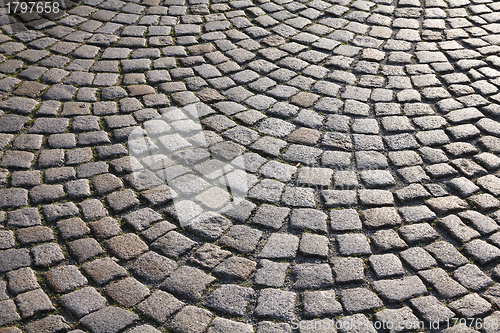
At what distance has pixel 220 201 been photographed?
11.4 feet

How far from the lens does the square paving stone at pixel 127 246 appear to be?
10.2ft

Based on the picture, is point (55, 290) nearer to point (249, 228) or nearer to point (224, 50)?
point (249, 228)

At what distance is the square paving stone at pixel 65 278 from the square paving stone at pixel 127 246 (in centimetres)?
25

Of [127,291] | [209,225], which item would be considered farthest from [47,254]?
[209,225]

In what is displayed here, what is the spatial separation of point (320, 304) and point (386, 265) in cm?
51

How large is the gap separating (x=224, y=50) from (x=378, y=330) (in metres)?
3.21

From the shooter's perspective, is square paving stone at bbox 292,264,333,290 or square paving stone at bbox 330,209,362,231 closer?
square paving stone at bbox 292,264,333,290

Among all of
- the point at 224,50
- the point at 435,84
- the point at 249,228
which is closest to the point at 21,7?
the point at 224,50

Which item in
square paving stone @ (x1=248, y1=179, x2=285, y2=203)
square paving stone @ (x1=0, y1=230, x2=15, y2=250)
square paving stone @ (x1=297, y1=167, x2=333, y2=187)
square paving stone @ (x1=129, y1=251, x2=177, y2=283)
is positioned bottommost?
square paving stone @ (x1=129, y1=251, x2=177, y2=283)

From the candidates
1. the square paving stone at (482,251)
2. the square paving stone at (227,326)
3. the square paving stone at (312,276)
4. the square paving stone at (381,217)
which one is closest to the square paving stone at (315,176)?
the square paving stone at (381,217)

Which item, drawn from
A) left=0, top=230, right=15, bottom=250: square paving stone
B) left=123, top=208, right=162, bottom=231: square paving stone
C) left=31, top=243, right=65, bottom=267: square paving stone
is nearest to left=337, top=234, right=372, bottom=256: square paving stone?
left=123, top=208, right=162, bottom=231: square paving stone

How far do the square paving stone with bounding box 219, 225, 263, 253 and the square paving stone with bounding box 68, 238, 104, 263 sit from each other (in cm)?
76

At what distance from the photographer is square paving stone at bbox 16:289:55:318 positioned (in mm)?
2758

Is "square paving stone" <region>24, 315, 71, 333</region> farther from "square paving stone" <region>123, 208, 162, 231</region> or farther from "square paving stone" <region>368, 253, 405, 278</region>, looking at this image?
"square paving stone" <region>368, 253, 405, 278</region>
